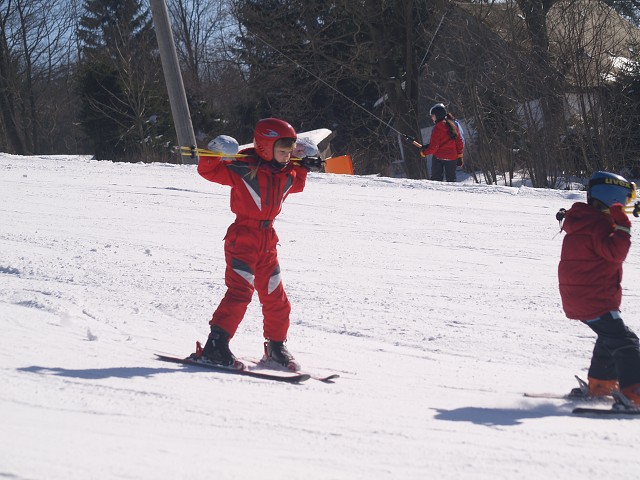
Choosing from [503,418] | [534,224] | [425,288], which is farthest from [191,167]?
[503,418]

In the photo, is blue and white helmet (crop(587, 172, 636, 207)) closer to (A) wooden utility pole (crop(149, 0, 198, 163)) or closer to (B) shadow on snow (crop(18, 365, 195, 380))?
(B) shadow on snow (crop(18, 365, 195, 380))

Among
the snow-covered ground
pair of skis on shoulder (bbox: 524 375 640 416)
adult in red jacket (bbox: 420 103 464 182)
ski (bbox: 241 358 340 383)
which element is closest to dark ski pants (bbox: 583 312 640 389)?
pair of skis on shoulder (bbox: 524 375 640 416)

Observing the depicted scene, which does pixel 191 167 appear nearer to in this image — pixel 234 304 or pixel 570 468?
pixel 234 304

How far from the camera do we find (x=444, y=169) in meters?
13.3

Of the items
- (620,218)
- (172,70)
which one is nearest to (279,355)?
(620,218)

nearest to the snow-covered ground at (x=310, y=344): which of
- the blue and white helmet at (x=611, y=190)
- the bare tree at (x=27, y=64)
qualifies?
the blue and white helmet at (x=611, y=190)

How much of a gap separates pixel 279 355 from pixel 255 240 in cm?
68

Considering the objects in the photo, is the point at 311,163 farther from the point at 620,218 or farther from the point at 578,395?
the point at 578,395

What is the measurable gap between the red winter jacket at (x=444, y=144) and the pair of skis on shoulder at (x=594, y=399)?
8.67 metres

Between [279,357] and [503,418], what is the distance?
4.54 feet

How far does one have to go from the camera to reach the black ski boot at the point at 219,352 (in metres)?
4.43

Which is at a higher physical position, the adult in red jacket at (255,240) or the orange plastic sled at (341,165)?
the orange plastic sled at (341,165)

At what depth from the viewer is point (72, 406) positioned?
3320 millimetres

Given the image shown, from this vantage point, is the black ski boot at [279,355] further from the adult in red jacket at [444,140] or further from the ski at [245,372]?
the adult in red jacket at [444,140]
